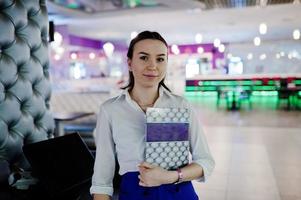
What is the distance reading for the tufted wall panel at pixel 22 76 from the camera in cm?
173

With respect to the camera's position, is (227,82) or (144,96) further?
(227,82)

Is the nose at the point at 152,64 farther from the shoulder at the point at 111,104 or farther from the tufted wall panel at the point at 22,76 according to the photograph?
the tufted wall panel at the point at 22,76

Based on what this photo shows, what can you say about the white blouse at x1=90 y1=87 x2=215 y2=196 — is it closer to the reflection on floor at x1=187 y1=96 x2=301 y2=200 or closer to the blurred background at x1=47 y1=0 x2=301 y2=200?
the blurred background at x1=47 y1=0 x2=301 y2=200

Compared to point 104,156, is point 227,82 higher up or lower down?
higher up

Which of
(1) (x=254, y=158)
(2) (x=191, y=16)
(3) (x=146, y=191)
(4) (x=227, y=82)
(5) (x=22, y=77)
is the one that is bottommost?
(1) (x=254, y=158)

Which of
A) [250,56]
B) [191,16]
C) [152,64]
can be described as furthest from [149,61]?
[250,56]

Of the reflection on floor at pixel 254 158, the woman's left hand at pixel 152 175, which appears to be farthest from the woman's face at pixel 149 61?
the reflection on floor at pixel 254 158

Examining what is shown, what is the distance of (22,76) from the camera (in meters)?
1.88

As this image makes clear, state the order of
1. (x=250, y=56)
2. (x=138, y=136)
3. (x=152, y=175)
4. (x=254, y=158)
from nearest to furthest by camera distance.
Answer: (x=152, y=175)
(x=138, y=136)
(x=254, y=158)
(x=250, y=56)

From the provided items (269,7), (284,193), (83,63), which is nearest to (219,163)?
(284,193)

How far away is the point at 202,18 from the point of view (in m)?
9.92

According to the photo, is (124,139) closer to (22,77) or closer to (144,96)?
(144,96)

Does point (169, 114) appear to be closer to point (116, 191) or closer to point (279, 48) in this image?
point (116, 191)

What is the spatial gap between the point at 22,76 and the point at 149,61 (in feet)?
3.53
